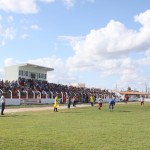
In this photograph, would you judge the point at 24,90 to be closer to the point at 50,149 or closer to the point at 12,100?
the point at 12,100

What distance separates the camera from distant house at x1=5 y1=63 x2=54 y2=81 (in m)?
75.7

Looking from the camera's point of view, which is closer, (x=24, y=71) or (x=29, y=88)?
(x=29, y=88)

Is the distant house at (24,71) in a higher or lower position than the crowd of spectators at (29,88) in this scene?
higher

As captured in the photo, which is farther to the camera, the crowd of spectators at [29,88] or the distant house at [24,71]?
the distant house at [24,71]

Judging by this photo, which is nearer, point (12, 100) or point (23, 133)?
point (23, 133)

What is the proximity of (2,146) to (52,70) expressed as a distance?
7334 centimetres

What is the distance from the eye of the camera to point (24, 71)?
252ft

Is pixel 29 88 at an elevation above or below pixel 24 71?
below

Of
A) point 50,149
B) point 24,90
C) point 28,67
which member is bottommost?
point 50,149

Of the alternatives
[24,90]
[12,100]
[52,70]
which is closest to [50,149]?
[12,100]

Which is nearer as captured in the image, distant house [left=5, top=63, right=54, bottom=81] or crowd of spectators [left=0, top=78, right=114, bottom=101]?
crowd of spectators [left=0, top=78, right=114, bottom=101]

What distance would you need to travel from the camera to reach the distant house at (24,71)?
75688mm

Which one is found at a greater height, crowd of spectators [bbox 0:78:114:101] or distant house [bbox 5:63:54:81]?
distant house [bbox 5:63:54:81]

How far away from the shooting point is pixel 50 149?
12.2 metres
